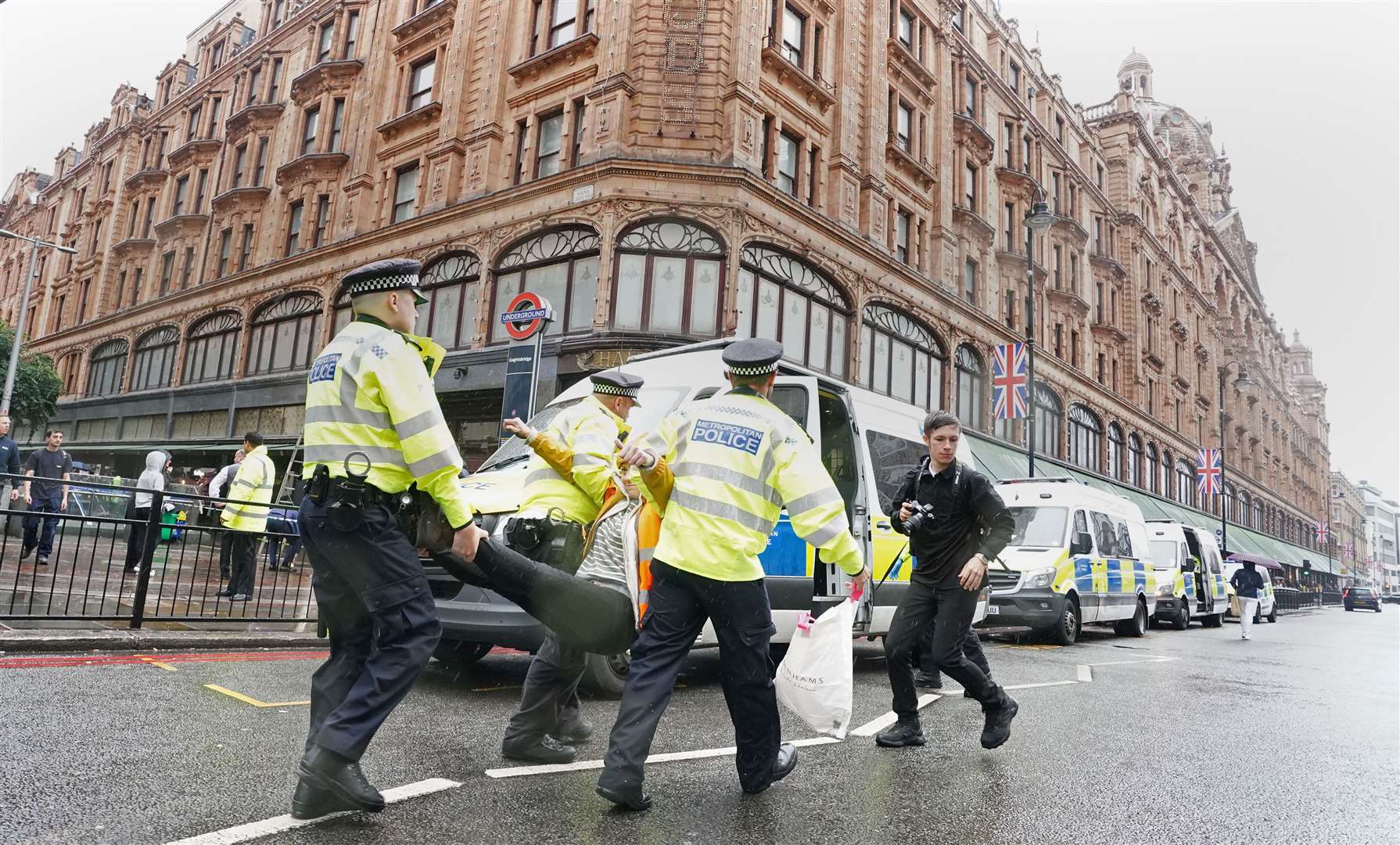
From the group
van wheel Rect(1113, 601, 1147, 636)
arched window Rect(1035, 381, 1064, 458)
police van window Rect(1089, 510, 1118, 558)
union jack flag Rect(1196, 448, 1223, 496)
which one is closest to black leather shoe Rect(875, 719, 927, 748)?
police van window Rect(1089, 510, 1118, 558)

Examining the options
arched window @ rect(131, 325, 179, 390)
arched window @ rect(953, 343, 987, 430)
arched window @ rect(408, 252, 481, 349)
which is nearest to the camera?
arched window @ rect(408, 252, 481, 349)

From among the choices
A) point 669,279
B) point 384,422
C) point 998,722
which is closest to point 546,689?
point 384,422

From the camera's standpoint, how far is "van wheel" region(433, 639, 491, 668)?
6.46 m

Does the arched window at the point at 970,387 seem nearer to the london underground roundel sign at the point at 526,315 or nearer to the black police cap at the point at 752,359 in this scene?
the london underground roundel sign at the point at 526,315

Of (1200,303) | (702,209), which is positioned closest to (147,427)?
(702,209)

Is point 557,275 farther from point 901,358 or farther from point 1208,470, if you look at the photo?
point 1208,470

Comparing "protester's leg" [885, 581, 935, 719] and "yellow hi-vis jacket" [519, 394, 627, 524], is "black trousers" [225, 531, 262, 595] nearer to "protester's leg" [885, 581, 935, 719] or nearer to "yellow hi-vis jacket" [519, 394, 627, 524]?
"yellow hi-vis jacket" [519, 394, 627, 524]

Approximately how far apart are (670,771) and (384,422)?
6.77ft

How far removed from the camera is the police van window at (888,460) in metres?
7.52

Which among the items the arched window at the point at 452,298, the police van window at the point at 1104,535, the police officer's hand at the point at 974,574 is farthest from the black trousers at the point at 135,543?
the arched window at the point at 452,298

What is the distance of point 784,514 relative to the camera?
642 centimetres

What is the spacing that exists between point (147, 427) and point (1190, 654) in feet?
109

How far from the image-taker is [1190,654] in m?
12.1

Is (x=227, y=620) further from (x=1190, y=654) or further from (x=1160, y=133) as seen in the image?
(x=1160, y=133)
